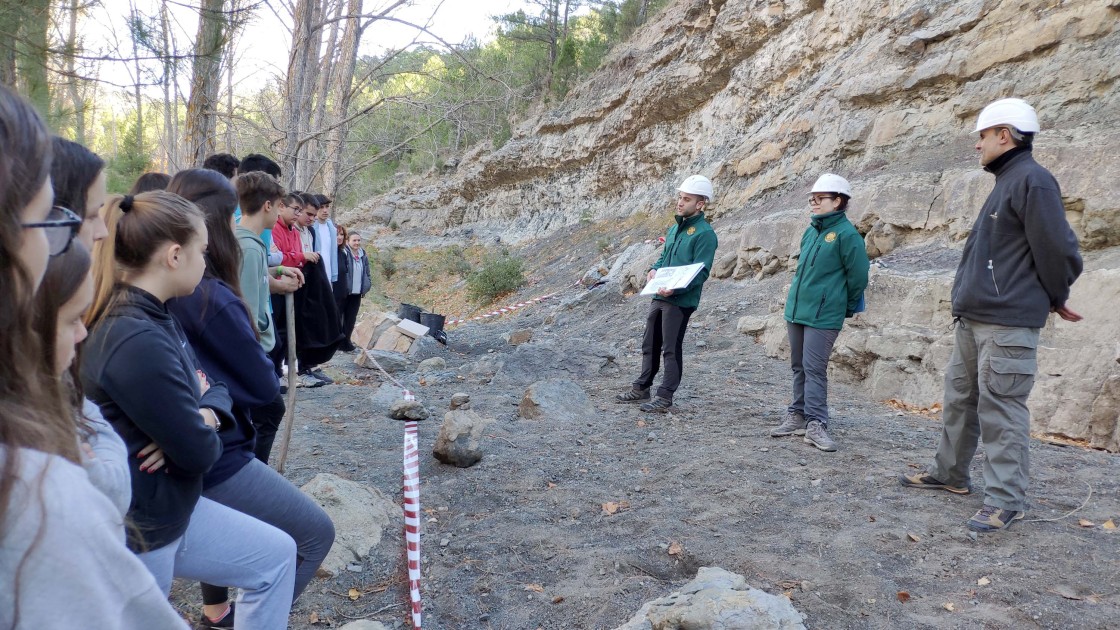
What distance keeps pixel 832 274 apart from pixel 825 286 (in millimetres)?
107

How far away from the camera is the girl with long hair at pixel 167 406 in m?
1.76

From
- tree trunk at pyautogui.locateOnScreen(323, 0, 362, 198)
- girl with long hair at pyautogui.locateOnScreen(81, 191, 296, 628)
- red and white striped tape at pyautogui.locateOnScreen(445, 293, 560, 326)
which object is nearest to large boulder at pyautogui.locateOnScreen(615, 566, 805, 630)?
girl with long hair at pyautogui.locateOnScreen(81, 191, 296, 628)

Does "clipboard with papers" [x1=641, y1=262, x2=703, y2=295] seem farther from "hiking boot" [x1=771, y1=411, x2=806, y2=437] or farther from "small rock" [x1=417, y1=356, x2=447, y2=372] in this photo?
"small rock" [x1=417, y1=356, x2=447, y2=372]

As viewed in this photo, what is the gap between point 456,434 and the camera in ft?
16.2

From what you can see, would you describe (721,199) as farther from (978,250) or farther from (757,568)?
(757,568)

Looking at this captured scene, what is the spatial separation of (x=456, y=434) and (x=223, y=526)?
2976 mm

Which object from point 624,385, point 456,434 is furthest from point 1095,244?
point 456,434

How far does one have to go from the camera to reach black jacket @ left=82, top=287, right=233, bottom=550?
175 centimetres

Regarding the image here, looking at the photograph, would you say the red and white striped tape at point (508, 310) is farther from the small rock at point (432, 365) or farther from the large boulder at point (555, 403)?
the large boulder at point (555, 403)

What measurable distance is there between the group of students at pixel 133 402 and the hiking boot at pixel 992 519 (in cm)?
319

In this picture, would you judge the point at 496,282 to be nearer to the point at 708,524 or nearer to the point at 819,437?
the point at 819,437

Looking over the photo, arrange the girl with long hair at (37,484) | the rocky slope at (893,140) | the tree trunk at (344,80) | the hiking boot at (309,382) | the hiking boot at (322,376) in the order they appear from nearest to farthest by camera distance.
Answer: the girl with long hair at (37,484)
the rocky slope at (893,140)
the hiking boot at (309,382)
the hiking boot at (322,376)
the tree trunk at (344,80)

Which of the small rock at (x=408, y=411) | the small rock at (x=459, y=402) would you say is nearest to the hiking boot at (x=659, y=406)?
the small rock at (x=459, y=402)

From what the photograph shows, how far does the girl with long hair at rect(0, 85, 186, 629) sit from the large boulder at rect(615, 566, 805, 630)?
81.3 inches
